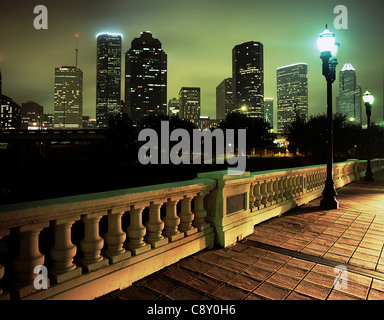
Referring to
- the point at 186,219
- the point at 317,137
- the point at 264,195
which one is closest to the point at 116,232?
the point at 186,219

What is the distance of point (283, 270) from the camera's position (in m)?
3.63

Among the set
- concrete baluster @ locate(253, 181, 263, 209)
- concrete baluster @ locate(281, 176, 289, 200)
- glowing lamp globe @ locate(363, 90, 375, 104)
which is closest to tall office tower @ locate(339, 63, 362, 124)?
glowing lamp globe @ locate(363, 90, 375, 104)

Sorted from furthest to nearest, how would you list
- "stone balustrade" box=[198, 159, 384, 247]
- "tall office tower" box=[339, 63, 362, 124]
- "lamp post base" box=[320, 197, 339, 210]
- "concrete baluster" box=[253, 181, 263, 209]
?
1. "tall office tower" box=[339, 63, 362, 124]
2. "lamp post base" box=[320, 197, 339, 210]
3. "concrete baluster" box=[253, 181, 263, 209]
4. "stone balustrade" box=[198, 159, 384, 247]

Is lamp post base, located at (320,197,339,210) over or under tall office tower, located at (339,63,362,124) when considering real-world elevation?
under

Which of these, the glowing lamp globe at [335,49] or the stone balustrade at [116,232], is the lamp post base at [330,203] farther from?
the glowing lamp globe at [335,49]

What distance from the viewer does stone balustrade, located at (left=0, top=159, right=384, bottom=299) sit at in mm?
2387

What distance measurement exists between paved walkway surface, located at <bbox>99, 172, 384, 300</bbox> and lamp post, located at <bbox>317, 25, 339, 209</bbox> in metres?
1.99

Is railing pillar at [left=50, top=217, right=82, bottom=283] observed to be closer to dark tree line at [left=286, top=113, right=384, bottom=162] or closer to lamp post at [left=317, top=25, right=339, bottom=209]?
lamp post at [left=317, top=25, right=339, bottom=209]

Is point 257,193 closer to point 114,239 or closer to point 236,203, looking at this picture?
point 236,203

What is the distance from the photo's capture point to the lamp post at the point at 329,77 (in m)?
7.71

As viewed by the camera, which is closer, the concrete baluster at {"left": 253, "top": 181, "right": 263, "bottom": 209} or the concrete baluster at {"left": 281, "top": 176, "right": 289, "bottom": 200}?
the concrete baluster at {"left": 253, "top": 181, "right": 263, "bottom": 209}

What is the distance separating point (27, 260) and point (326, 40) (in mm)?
9068
